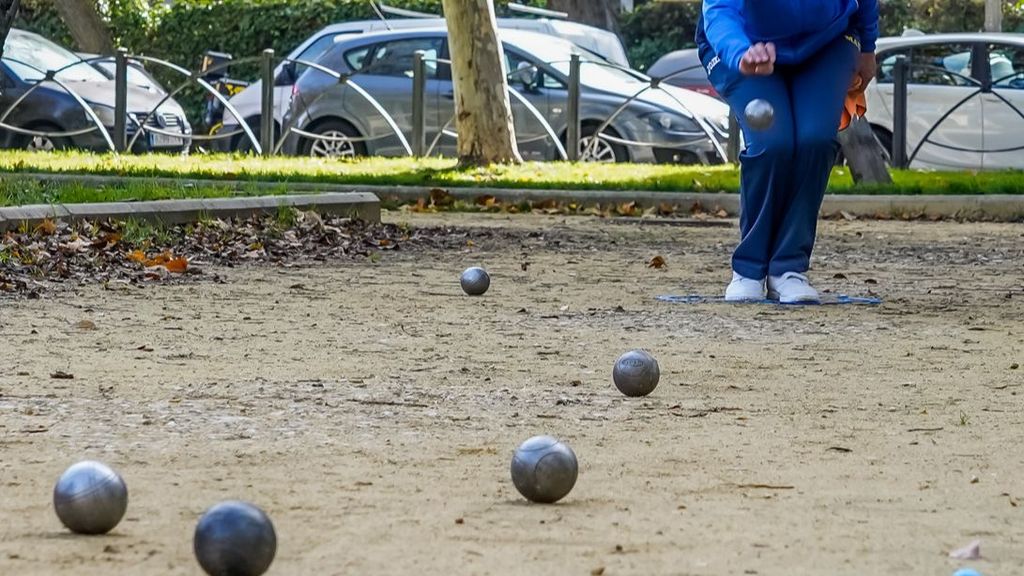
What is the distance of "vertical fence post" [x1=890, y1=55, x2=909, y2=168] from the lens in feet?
61.2

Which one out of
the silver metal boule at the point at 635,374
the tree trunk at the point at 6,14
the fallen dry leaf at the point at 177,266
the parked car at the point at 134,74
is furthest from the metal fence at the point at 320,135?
the silver metal boule at the point at 635,374

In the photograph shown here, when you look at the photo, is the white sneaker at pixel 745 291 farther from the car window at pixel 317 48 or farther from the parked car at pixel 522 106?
the car window at pixel 317 48

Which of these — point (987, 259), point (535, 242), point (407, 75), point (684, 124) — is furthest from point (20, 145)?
point (987, 259)

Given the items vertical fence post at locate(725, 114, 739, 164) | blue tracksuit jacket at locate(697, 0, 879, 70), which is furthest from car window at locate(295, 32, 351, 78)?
blue tracksuit jacket at locate(697, 0, 879, 70)

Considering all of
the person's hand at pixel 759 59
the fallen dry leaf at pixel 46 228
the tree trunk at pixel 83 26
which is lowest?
the fallen dry leaf at pixel 46 228

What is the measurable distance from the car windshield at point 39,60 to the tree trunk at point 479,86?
5.34m

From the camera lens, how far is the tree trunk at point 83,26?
3344 centimetres

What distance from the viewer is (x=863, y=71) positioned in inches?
341

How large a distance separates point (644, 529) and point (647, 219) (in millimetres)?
10680

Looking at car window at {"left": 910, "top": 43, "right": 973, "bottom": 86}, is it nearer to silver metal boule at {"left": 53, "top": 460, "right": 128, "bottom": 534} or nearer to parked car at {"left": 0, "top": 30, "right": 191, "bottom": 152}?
parked car at {"left": 0, "top": 30, "right": 191, "bottom": 152}

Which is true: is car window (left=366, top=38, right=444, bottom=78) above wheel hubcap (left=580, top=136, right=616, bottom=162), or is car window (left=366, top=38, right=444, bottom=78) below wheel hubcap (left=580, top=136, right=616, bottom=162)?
above

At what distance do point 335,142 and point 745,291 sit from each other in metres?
12.9

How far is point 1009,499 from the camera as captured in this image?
4328 millimetres

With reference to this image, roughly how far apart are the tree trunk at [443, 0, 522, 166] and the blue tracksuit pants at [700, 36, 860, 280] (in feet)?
33.0
